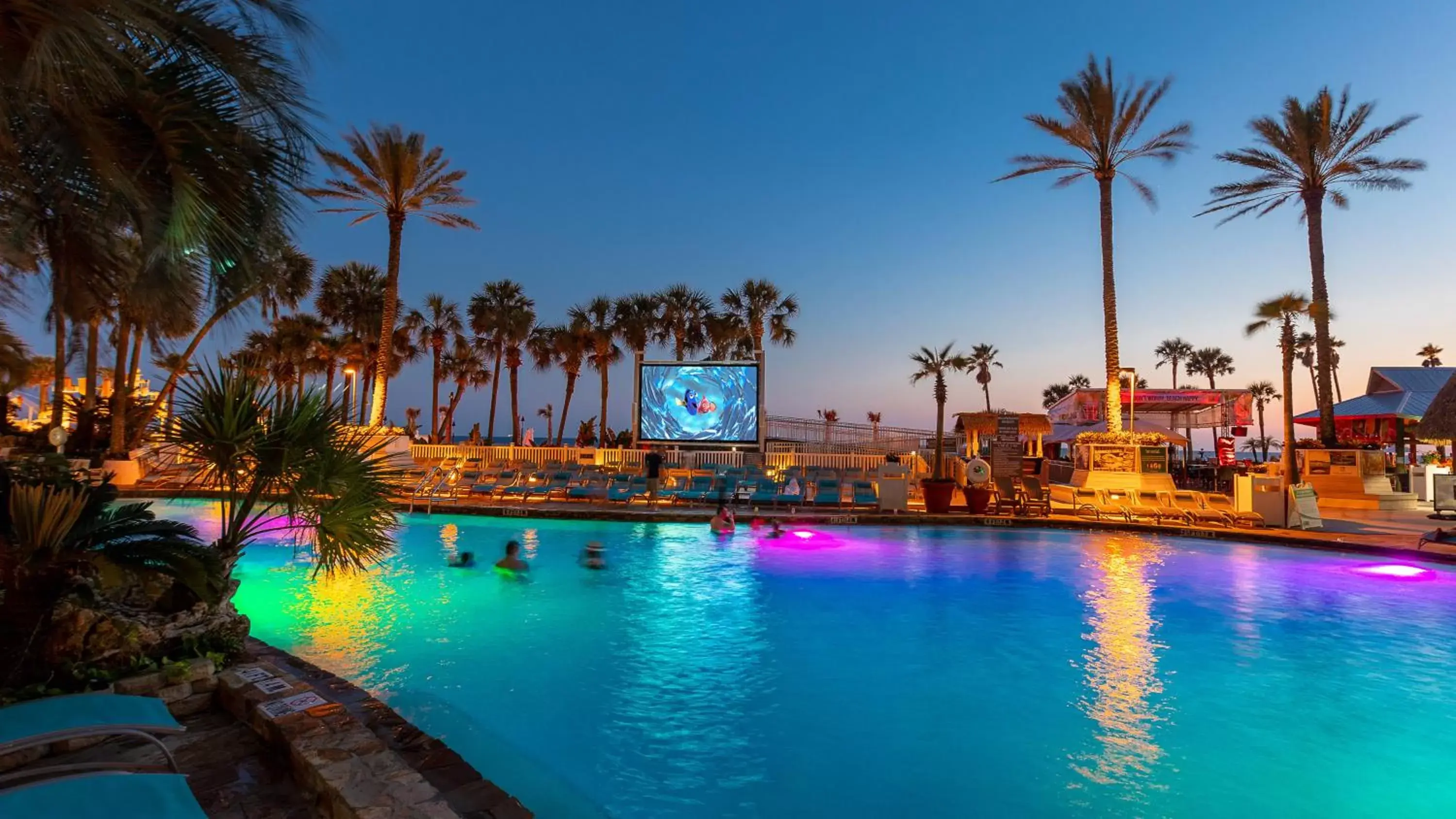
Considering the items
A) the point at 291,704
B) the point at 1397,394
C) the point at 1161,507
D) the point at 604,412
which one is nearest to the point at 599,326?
the point at 604,412

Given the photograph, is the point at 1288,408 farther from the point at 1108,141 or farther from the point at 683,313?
the point at 683,313

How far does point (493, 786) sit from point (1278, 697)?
6025 mm

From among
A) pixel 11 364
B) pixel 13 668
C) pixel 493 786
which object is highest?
pixel 11 364

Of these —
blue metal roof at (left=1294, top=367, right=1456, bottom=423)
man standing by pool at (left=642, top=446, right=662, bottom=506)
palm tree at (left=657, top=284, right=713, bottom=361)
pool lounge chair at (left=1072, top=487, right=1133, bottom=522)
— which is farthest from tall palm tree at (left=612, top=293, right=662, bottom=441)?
blue metal roof at (left=1294, top=367, right=1456, bottom=423)

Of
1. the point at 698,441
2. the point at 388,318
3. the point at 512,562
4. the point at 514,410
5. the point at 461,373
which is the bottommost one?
the point at 512,562

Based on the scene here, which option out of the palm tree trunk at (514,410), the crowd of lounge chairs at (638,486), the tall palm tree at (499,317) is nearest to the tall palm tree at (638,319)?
the tall palm tree at (499,317)

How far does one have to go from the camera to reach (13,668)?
355cm

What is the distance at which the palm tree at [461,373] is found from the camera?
3981 cm

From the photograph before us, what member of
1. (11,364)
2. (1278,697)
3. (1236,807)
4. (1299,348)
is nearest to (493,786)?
(1236,807)

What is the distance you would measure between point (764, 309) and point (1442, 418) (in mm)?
25613

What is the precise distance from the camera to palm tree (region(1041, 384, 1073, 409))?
238ft

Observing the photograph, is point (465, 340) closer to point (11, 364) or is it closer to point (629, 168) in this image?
point (629, 168)

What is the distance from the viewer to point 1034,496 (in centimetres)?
1507

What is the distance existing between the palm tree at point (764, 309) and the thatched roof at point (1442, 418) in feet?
80.3
